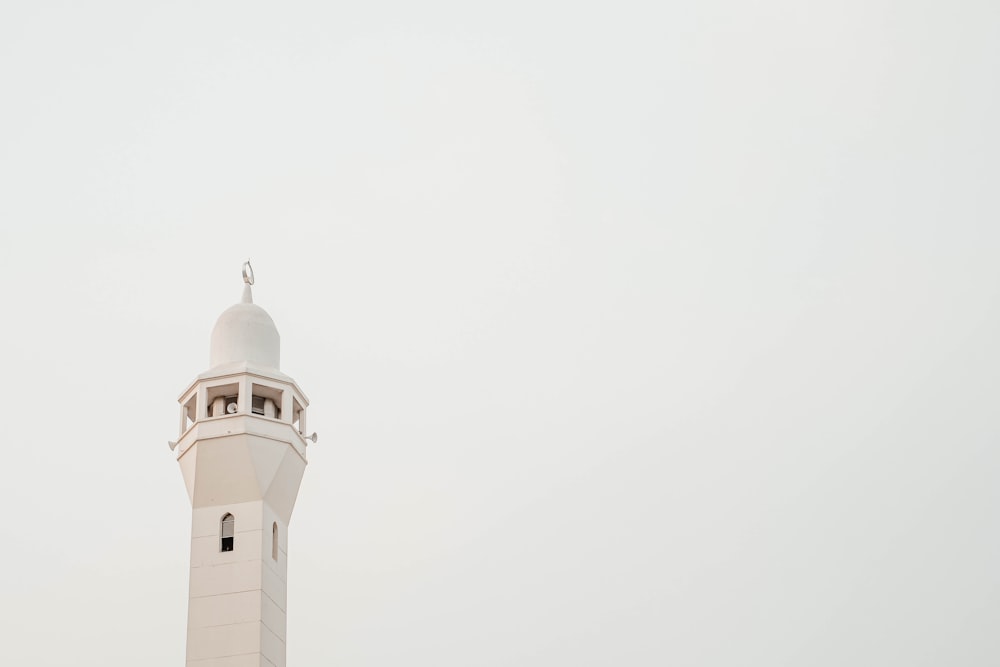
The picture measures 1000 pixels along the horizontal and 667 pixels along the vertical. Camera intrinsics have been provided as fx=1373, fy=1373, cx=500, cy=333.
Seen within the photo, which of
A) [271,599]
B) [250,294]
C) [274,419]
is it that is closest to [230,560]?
[271,599]

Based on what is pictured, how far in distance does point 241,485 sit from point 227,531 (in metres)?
1.29

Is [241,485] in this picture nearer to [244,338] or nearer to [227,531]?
[227,531]

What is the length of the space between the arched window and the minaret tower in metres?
0.03

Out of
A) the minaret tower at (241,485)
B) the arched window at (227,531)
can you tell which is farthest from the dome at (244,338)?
the arched window at (227,531)

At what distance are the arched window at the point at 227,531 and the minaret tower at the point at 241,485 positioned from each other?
27mm

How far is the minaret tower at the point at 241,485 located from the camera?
35656 millimetres

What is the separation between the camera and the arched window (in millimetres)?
36938

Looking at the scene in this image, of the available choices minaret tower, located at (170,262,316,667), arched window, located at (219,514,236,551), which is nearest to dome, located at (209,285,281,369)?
minaret tower, located at (170,262,316,667)

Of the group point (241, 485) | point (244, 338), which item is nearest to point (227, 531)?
point (241, 485)

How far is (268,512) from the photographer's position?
3756 centimetres

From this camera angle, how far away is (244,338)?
40.0 m

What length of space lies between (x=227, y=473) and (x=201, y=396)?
8.31ft

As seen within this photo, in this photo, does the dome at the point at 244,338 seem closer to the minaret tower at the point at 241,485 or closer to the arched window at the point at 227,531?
the minaret tower at the point at 241,485

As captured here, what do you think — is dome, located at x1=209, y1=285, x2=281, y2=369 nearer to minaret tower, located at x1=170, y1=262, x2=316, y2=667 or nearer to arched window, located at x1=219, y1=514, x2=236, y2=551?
minaret tower, located at x1=170, y1=262, x2=316, y2=667
